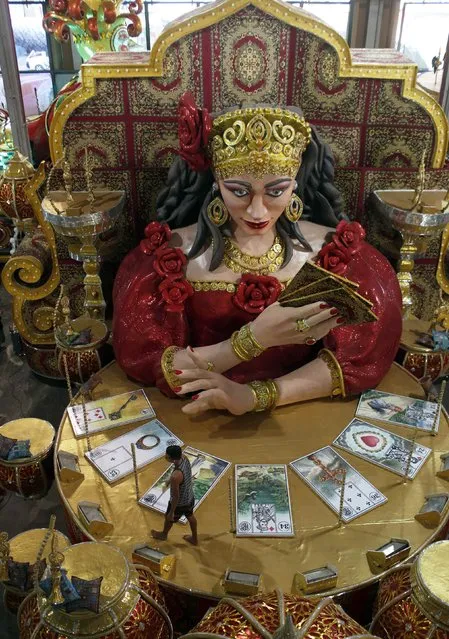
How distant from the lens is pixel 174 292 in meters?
2.65

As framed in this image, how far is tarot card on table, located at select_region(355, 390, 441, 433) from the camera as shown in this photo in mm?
2666

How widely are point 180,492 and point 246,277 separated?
3.38ft

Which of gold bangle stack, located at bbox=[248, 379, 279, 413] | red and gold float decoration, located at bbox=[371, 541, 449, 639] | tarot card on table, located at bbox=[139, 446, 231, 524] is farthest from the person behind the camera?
gold bangle stack, located at bbox=[248, 379, 279, 413]

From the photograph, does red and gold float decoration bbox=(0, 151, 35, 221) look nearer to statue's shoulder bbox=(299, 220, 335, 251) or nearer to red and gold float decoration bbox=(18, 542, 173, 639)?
statue's shoulder bbox=(299, 220, 335, 251)

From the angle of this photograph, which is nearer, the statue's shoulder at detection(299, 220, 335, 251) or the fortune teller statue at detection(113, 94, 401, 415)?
the fortune teller statue at detection(113, 94, 401, 415)

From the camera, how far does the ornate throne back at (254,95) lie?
9.43 ft

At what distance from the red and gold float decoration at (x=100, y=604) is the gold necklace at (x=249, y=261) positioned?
4.30 feet

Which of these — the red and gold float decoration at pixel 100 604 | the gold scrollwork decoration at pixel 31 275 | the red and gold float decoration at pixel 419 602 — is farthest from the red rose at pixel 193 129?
the red and gold float decoration at pixel 419 602

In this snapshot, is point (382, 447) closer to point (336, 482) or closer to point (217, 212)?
point (336, 482)

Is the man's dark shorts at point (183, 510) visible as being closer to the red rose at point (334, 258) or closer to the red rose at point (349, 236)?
the red rose at point (334, 258)

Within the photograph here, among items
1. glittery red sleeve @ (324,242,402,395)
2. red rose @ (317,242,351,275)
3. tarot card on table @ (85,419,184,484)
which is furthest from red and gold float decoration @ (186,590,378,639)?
red rose @ (317,242,351,275)

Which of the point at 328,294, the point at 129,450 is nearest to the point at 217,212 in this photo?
the point at 328,294

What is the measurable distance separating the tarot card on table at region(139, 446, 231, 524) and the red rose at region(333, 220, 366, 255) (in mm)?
1085

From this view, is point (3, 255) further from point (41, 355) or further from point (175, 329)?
point (175, 329)
